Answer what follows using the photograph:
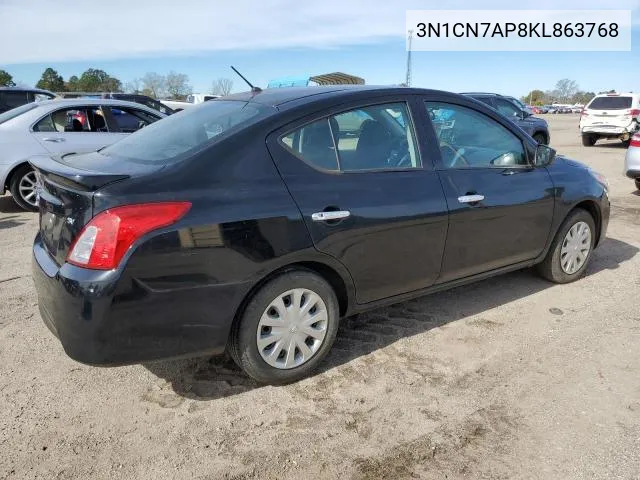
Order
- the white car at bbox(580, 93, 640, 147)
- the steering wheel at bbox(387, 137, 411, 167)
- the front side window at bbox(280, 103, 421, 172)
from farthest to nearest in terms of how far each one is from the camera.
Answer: the white car at bbox(580, 93, 640, 147), the steering wheel at bbox(387, 137, 411, 167), the front side window at bbox(280, 103, 421, 172)

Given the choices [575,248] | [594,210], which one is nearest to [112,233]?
[575,248]

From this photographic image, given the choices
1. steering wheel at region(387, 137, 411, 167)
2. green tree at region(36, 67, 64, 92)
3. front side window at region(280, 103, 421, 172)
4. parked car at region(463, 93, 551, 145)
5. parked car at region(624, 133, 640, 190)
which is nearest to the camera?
front side window at region(280, 103, 421, 172)

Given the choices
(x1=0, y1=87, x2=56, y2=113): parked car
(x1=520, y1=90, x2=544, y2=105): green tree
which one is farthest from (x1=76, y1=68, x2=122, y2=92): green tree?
(x1=520, y1=90, x2=544, y2=105): green tree

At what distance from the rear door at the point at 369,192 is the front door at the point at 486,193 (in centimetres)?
18

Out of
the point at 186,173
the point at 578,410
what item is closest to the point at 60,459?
the point at 186,173

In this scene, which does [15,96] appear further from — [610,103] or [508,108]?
[610,103]

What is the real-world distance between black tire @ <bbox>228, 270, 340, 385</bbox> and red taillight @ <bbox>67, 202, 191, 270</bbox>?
0.66m

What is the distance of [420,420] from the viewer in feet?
8.87

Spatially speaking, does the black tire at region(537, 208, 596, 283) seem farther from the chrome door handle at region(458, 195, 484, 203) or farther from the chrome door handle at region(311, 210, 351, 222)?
the chrome door handle at region(311, 210, 351, 222)

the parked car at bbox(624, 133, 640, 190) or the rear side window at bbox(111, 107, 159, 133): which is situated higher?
the rear side window at bbox(111, 107, 159, 133)

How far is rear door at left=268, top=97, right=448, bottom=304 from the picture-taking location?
2.88 meters

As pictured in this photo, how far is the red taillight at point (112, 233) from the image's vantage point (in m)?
2.36

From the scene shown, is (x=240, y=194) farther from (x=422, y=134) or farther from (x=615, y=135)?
(x=615, y=135)

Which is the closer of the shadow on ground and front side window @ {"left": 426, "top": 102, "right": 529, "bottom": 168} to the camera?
the shadow on ground
